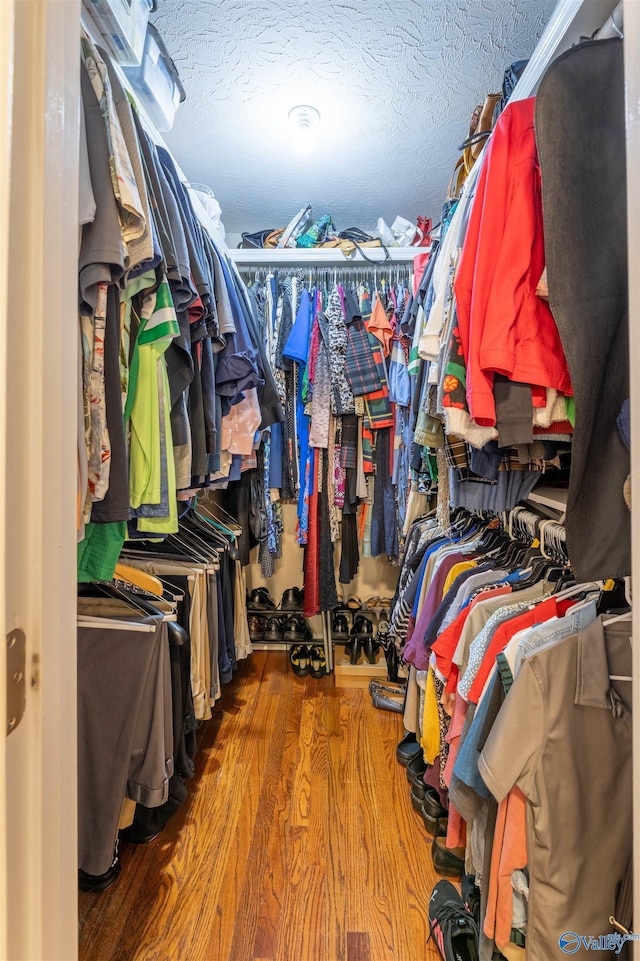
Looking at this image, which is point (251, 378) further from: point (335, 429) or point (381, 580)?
point (381, 580)

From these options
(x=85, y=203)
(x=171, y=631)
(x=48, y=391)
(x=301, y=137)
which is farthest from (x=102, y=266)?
(x=301, y=137)

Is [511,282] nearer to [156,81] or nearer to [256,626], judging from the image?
[156,81]

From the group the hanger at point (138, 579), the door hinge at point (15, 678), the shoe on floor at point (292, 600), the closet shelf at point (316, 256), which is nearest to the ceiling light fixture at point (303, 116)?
the closet shelf at point (316, 256)

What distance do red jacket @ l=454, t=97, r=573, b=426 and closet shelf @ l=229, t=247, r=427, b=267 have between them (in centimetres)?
159

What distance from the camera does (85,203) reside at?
833 mm

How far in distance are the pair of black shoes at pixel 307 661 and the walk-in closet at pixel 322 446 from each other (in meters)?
0.26

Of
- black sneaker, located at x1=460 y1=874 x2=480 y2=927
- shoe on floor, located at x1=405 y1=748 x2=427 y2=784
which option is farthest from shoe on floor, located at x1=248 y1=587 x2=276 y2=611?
black sneaker, located at x1=460 y1=874 x2=480 y2=927

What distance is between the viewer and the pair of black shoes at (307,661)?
8.80 feet

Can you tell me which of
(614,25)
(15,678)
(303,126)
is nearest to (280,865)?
(15,678)

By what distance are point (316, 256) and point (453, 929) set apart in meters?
2.62

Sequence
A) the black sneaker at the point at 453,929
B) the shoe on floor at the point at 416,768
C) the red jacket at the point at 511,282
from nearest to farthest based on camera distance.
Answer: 1. the red jacket at the point at 511,282
2. the black sneaker at the point at 453,929
3. the shoe on floor at the point at 416,768

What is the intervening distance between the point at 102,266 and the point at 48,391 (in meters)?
0.52

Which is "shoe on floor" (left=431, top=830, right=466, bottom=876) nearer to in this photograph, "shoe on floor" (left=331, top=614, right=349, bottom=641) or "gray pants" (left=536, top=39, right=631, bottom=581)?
"gray pants" (left=536, top=39, right=631, bottom=581)

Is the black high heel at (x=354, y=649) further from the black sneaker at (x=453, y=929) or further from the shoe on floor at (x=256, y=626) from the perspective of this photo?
the black sneaker at (x=453, y=929)
